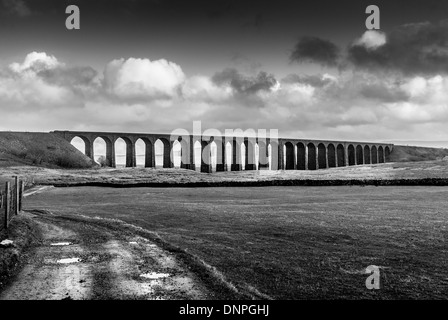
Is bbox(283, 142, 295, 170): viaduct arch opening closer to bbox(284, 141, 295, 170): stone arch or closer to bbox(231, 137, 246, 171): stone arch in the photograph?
bbox(284, 141, 295, 170): stone arch

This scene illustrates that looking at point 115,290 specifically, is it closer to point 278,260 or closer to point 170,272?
point 170,272

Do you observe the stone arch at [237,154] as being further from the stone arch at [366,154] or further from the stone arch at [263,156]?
the stone arch at [366,154]

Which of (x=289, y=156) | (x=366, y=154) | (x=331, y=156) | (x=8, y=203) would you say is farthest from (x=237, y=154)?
(x=8, y=203)

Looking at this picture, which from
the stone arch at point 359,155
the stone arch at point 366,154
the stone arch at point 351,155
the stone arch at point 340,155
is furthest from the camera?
the stone arch at point 366,154

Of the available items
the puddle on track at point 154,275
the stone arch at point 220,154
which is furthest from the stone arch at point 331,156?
the puddle on track at point 154,275

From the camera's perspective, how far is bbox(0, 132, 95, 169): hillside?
3248 inches

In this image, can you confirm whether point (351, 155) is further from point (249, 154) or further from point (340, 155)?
point (249, 154)

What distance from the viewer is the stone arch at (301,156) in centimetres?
13250

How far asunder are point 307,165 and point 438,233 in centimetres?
11888

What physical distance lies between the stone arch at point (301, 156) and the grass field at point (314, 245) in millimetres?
107959

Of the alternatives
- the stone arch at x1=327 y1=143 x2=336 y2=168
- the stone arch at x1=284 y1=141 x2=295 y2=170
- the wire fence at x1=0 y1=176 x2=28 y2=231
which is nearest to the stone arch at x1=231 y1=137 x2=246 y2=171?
the stone arch at x1=284 y1=141 x2=295 y2=170

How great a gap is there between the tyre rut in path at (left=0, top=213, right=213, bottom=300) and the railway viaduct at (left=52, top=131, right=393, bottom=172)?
81.2 m

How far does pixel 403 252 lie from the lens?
42.8ft
